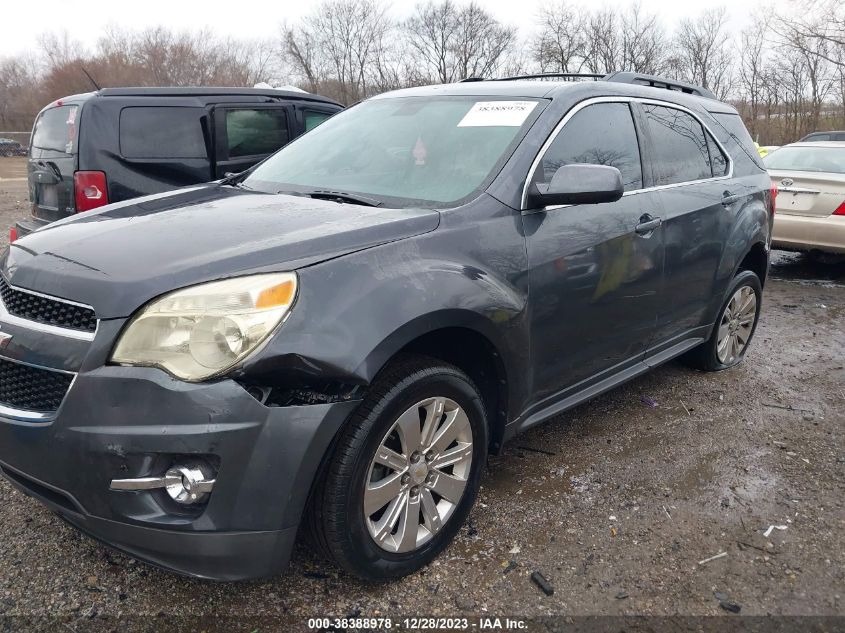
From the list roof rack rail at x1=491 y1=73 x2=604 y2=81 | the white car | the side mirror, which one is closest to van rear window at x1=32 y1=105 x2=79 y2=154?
roof rack rail at x1=491 y1=73 x2=604 y2=81

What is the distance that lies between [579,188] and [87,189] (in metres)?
4.23

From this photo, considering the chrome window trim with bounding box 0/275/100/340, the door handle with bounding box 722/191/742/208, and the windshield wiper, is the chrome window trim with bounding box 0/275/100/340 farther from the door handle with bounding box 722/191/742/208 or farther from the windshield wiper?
the door handle with bounding box 722/191/742/208

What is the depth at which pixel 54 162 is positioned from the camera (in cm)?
546

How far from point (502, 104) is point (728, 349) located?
8.46 feet

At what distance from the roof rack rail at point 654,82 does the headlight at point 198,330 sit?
8.46ft

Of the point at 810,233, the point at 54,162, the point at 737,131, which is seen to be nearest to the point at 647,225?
the point at 737,131

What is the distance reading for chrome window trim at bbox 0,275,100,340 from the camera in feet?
6.25

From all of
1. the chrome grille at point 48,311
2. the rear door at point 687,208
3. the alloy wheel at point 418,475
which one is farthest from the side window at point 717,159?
the chrome grille at point 48,311

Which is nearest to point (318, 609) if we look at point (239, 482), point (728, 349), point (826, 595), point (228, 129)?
point (239, 482)

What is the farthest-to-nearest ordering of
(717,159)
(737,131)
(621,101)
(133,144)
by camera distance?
(133,144) < (737,131) < (717,159) < (621,101)

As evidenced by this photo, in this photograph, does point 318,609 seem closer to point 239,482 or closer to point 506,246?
point 239,482

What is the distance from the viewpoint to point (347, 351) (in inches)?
76.6

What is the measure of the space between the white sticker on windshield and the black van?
3323mm

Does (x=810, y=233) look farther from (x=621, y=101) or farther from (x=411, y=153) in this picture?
(x=411, y=153)
